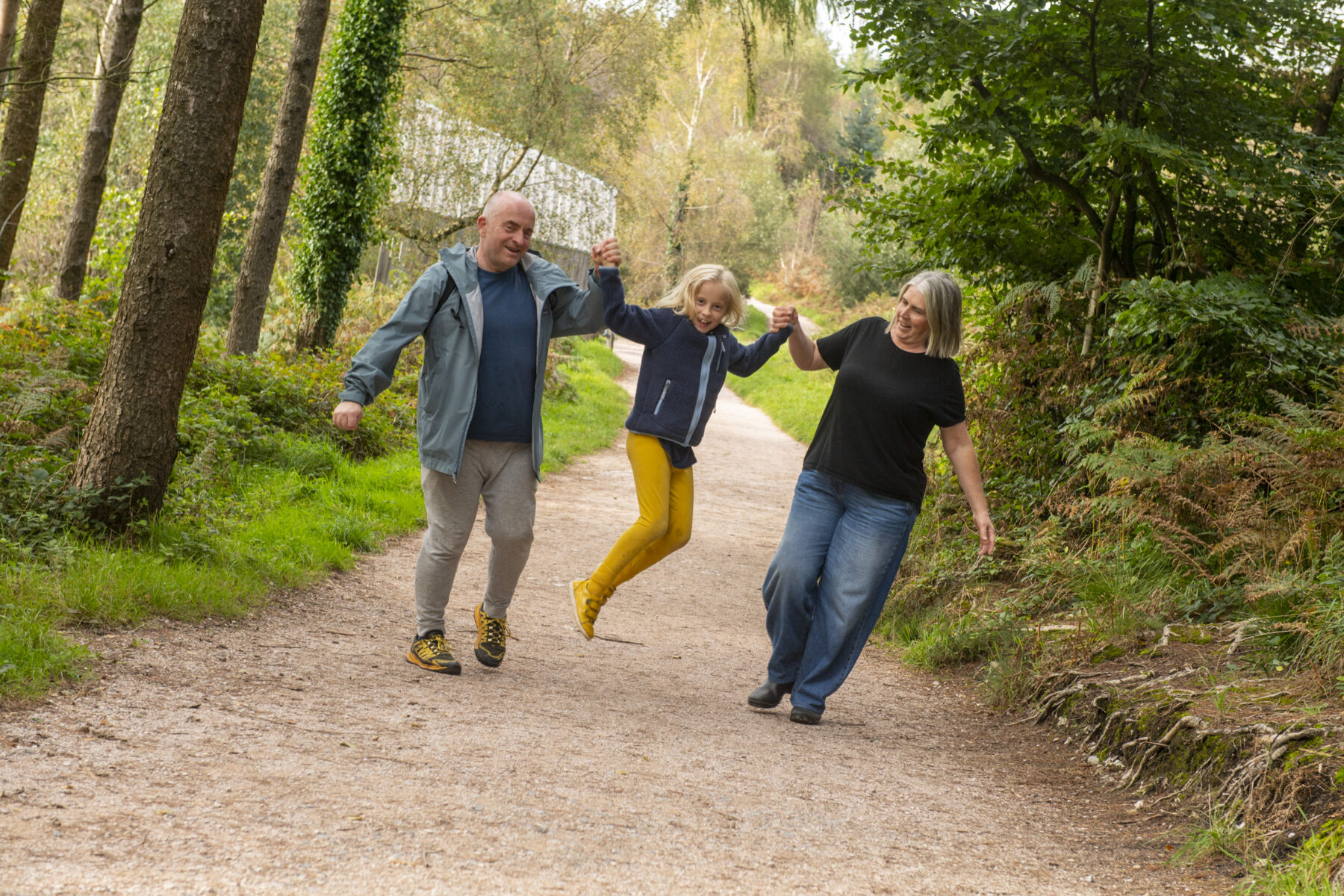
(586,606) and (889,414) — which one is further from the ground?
(889,414)

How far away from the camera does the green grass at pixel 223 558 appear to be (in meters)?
4.27

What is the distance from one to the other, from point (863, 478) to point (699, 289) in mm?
1191

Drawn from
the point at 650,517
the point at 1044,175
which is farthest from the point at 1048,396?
the point at 650,517

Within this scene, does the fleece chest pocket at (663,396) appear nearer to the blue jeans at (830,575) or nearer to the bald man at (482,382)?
the bald man at (482,382)

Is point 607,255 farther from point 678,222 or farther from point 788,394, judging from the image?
point 678,222

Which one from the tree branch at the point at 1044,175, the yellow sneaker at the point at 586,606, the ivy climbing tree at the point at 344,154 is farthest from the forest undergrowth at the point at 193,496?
the tree branch at the point at 1044,175

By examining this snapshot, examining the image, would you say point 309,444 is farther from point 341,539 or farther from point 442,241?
point 442,241

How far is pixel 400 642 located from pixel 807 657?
2087 millimetres

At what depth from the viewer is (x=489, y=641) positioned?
5.25m

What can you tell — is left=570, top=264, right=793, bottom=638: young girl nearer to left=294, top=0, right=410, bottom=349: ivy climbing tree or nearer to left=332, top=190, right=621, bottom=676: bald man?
left=332, top=190, right=621, bottom=676: bald man

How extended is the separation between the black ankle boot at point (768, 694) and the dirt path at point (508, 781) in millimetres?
94

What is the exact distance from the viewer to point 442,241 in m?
20.6

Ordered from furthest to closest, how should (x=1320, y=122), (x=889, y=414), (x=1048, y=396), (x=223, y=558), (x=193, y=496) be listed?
(x=1048, y=396), (x=1320, y=122), (x=193, y=496), (x=223, y=558), (x=889, y=414)

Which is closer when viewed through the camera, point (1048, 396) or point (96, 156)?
point (1048, 396)
